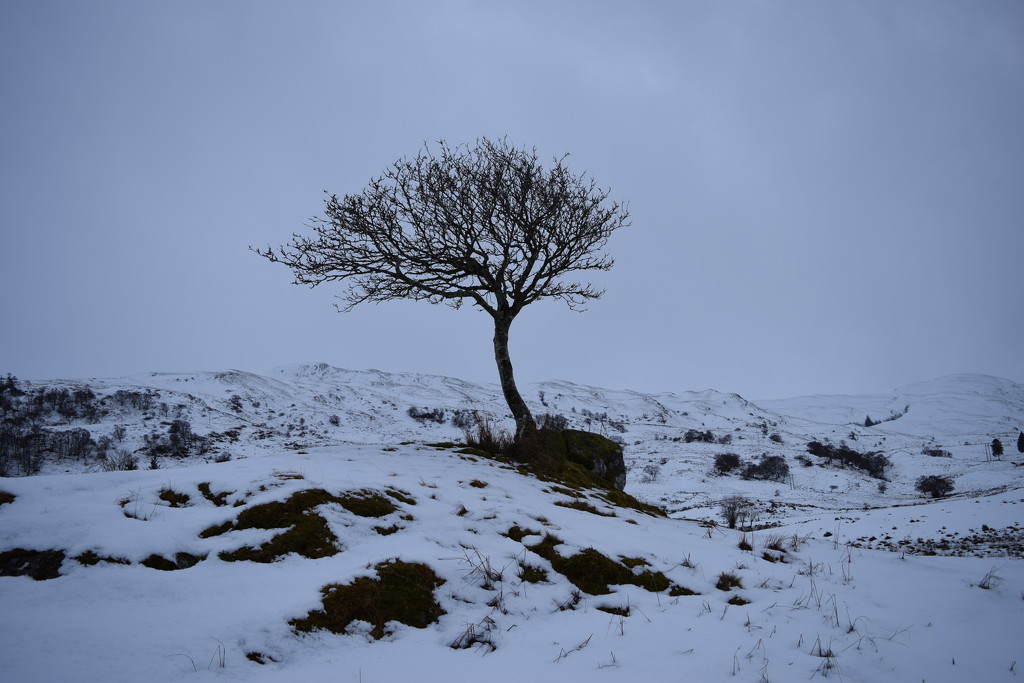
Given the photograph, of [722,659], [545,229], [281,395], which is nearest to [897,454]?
[545,229]

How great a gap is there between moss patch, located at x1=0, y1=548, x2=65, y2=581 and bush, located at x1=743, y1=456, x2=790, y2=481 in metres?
62.2

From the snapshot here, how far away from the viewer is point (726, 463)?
191 ft

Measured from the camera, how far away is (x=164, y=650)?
8.83 feet

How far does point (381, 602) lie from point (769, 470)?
208 ft

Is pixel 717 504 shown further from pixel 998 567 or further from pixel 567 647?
pixel 567 647

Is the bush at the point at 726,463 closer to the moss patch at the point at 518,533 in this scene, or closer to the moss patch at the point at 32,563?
the moss patch at the point at 518,533

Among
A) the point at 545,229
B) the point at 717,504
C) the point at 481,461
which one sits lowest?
the point at 717,504

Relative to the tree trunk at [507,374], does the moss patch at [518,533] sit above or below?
below

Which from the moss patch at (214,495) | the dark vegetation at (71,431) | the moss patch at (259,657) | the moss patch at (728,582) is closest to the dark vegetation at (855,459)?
the moss patch at (728,582)

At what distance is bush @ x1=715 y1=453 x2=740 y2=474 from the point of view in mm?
57188

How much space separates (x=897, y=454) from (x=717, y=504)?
58994 mm

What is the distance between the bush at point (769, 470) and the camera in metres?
54.6

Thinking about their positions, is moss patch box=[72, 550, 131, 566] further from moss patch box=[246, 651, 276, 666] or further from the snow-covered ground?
moss patch box=[246, 651, 276, 666]

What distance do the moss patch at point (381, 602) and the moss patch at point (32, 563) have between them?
1987mm
